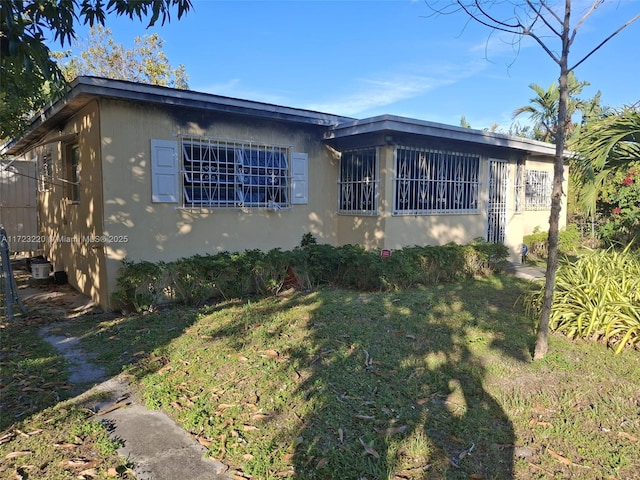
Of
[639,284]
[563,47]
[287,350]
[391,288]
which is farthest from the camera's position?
[391,288]

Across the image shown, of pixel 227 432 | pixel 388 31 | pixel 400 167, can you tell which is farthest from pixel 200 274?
pixel 388 31

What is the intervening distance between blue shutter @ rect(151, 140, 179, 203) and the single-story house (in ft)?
0.05

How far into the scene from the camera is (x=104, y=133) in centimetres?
641

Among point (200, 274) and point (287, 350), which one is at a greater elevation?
point (200, 274)

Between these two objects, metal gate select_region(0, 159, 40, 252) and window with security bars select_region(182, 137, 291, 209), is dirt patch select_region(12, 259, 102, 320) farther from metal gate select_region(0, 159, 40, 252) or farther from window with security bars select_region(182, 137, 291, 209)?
window with security bars select_region(182, 137, 291, 209)

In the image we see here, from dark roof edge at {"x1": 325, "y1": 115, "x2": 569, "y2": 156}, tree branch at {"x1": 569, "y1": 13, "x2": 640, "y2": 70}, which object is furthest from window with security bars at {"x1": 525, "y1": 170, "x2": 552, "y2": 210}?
tree branch at {"x1": 569, "y1": 13, "x2": 640, "y2": 70}

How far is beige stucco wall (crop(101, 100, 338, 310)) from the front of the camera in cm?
655

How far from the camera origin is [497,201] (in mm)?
11195

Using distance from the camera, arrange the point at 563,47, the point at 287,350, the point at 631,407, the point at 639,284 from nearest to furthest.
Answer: the point at 631,407 < the point at 563,47 < the point at 287,350 < the point at 639,284

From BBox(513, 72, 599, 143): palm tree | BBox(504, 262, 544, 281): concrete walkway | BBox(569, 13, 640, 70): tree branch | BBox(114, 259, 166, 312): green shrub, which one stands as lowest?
BBox(504, 262, 544, 281): concrete walkway

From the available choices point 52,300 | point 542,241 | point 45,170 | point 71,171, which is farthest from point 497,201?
point 45,170

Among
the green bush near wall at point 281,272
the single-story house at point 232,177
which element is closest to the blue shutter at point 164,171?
the single-story house at point 232,177

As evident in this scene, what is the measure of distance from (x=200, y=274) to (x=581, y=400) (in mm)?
5020

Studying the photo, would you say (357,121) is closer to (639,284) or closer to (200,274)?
(200,274)
